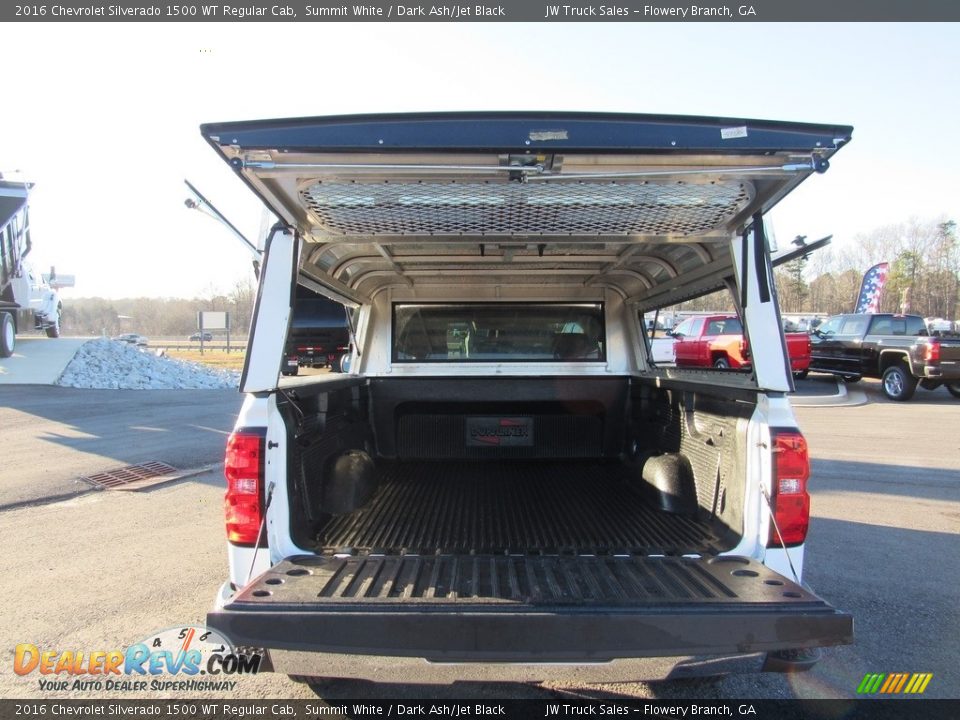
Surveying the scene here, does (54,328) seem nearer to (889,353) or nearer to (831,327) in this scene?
(831,327)

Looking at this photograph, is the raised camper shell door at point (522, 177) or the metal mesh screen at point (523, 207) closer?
the raised camper shell door at point (522, 177)

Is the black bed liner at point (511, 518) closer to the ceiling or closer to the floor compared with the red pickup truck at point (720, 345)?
closer to the floor

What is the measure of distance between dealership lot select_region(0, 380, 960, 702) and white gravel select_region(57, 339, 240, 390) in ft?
21.0

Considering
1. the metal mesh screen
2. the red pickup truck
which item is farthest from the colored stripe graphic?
the red pickup truck

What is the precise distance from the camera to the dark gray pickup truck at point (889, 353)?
43.8ft

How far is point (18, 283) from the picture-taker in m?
17.3

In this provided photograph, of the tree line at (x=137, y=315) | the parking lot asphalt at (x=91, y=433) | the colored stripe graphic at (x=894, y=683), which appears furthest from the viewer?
the tree line at (x=137, y=315)

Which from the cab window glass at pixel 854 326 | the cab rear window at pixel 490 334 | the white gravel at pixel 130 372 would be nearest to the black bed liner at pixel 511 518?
the cab rear window at pixel 490 334

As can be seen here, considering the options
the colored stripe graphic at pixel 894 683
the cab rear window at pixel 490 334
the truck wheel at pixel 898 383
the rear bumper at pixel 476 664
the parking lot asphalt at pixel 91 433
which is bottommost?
the colored stripe graphic at pixel 894 683

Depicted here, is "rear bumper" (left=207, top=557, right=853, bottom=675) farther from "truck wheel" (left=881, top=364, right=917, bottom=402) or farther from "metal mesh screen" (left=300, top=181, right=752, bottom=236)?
"truck wheel" (left=881, top=364, right=917, bottom=402)

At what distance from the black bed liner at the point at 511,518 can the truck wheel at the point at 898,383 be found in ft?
43.9

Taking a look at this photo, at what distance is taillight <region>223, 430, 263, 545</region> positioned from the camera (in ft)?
8.04

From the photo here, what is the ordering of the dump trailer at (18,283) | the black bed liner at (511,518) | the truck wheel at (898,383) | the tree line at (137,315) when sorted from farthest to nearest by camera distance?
the tree line at (137,315)
the dump trailer at (18,283)
the truck wheel at (898,383)
the black bed liner at (511,518)

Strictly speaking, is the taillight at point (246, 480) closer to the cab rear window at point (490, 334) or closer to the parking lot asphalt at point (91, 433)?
the cab rear window at point (490, 334)
